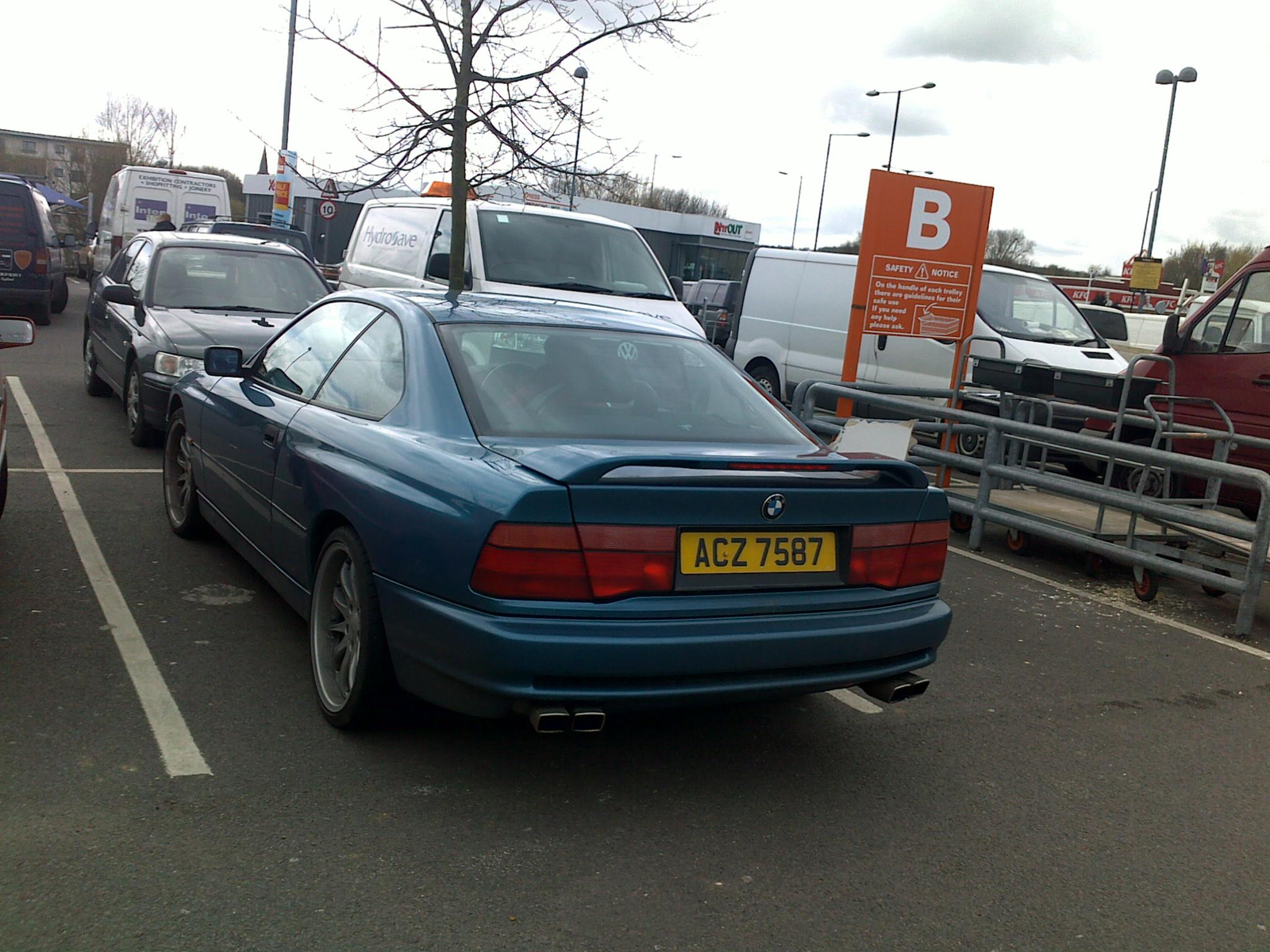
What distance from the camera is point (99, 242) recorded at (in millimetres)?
23547

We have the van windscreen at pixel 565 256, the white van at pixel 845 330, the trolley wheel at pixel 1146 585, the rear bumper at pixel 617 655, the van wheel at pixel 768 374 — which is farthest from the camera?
the van wheel at pixel 768 374

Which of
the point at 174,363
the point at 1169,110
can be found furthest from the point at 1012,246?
the point at 174,363

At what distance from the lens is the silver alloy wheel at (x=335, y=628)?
3.89m

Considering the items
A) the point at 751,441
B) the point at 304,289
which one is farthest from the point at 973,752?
the point at 304,289

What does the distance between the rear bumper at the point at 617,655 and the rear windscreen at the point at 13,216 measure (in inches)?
643

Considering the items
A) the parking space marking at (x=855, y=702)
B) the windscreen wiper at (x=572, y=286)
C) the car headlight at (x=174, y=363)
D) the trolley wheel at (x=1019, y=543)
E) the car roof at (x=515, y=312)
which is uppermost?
the windscreen wiper at (x=572, y=286)

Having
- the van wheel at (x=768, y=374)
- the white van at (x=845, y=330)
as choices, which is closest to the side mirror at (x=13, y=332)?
the white van at (x=845, y=330)

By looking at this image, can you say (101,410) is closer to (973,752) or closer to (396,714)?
(396,714)

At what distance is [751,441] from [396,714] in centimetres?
154

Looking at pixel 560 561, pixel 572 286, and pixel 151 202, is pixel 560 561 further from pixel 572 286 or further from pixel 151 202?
pixel 151 202

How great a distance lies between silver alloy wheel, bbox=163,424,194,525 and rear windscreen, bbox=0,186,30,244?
13.0 meters

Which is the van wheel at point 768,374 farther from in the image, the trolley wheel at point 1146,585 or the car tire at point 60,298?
the car tire at point 60,298

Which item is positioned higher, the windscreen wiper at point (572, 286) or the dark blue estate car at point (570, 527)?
the windscreen wiper at point (572, 286)

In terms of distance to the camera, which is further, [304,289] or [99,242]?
[99,242]
